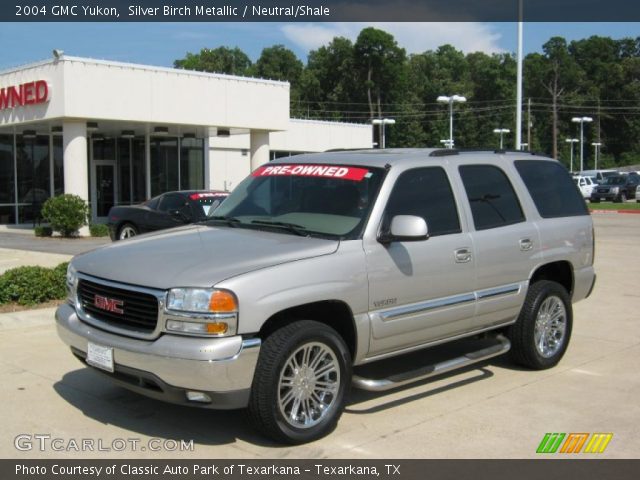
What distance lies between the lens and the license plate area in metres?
4.75

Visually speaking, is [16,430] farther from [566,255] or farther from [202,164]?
[202,164]

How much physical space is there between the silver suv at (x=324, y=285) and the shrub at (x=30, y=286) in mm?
4159

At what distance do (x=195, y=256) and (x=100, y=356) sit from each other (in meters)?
0.92

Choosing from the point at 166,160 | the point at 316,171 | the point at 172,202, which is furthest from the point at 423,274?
the point at 166,160

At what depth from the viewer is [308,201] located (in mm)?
5715

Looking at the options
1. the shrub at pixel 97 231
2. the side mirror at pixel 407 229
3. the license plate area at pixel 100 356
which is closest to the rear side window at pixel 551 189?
the side mirror at pixel 407 229

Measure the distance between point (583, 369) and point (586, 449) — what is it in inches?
83.6

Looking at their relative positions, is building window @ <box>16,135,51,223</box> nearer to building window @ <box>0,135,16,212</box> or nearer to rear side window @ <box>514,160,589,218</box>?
building window @ <box>0,135,16,212</box>

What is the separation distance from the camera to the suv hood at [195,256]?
4.57 meters

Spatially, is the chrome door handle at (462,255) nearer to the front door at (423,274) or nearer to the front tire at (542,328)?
the front door at (423,274)

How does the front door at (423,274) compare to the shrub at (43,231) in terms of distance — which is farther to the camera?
the shrub at (43,231)

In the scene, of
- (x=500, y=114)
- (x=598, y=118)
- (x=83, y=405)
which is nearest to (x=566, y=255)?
(x=83, y=405)

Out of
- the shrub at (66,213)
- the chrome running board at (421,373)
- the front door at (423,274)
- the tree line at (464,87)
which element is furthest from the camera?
the tree line at (464,87)

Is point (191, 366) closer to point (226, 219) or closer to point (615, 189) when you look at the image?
point (226, 219)
